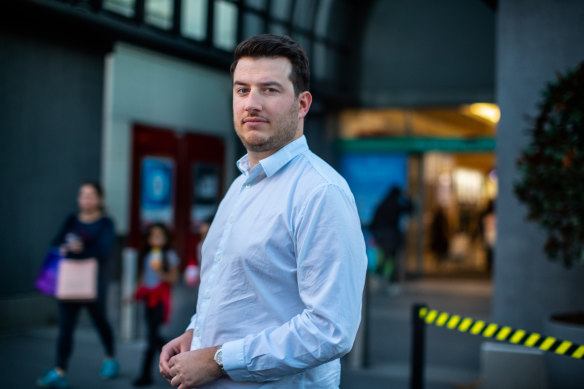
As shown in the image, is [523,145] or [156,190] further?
[156,190]

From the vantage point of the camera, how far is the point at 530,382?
5789 mm

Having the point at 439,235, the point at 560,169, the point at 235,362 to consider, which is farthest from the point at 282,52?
the point at 439,235

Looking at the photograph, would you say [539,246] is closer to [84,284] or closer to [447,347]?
[447,347]

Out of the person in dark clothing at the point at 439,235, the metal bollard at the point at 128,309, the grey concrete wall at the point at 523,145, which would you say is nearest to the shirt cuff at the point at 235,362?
the grey concrete wall at the point at 523,145

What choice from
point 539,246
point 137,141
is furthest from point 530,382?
point 137,141

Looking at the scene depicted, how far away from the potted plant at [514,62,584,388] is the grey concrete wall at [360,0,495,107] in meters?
10.2

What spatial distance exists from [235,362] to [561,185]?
14.4 ft

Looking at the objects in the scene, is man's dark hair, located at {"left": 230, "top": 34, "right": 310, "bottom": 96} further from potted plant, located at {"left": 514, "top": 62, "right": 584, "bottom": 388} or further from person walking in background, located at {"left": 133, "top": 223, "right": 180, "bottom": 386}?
person walking in background, located at {"left": 133, "top": 223, "right": 180, "bottom": 386}

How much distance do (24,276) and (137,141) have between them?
5.85 m

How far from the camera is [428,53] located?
16062 mm

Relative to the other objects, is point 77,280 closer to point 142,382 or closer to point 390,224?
point 142,382

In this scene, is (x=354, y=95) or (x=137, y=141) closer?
(x=137, y=141)

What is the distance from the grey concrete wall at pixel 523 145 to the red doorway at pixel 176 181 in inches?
360

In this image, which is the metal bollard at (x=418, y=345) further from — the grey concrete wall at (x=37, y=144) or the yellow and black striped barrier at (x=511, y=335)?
the grey concrete wall at (x=37, y=144)
